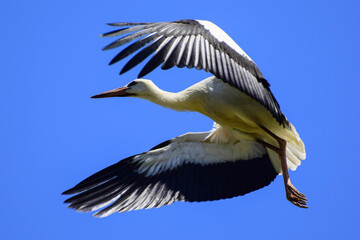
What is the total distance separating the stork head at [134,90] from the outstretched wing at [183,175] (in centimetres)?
77

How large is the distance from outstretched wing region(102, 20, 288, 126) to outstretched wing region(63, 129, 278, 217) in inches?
65.4

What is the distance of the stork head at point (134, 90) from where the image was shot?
846 centimetres

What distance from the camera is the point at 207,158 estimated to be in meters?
8.76

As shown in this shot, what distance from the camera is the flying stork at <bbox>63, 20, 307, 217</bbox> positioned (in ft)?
25.9

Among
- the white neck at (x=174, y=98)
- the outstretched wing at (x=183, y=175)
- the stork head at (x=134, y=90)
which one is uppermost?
the stork head at (x=134, y=90)

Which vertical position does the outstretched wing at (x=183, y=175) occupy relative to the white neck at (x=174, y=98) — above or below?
below

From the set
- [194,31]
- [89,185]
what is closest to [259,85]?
[194,31]

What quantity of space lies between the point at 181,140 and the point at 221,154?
621mm

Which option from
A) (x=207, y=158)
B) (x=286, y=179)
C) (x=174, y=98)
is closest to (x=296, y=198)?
(x=286, y=179)

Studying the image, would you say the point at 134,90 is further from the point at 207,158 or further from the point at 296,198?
the point at 296,198

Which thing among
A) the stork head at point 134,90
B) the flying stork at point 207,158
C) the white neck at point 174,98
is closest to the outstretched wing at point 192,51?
the flying stork at point 207,158

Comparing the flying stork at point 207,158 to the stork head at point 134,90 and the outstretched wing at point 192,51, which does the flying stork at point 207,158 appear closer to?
the stork head at point 134,90

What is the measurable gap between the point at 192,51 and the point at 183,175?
8.79 feet

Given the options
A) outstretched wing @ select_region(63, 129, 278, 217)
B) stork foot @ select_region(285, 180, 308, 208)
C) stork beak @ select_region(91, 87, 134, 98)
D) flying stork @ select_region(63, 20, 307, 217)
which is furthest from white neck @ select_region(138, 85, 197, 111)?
stork foot @ select_region(285, 180, 308, 208)
